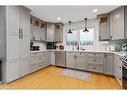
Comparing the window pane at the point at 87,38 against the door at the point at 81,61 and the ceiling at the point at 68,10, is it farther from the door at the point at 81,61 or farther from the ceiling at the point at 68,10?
the ceiling at the point at 68,10

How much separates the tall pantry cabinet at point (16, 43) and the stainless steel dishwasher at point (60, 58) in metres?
1.88

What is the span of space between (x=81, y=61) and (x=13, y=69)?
269 cm

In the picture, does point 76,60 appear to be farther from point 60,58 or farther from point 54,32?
point 54,32

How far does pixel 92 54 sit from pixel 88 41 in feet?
3.88

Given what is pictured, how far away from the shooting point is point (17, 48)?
3162 mm

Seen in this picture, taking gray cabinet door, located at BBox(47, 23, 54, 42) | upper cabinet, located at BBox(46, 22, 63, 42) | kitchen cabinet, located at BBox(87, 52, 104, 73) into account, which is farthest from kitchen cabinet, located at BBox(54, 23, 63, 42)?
kitchen cabinet, located at BBox(87, 52, 104, 73)

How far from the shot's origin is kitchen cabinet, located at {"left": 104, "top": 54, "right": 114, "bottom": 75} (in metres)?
3.54

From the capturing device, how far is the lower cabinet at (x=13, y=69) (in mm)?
2822

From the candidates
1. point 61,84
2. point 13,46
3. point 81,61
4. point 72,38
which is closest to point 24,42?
point 13,46

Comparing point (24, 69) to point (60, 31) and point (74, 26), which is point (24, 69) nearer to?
point (60, 31)

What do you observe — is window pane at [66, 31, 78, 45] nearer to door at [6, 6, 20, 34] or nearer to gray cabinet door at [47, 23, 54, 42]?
gray cabinet door at [47, 23, 54, 42]

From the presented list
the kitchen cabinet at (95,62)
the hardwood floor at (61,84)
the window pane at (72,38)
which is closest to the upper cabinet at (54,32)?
the window pane at (72,38)

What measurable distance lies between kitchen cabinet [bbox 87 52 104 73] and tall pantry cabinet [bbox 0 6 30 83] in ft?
7.91
